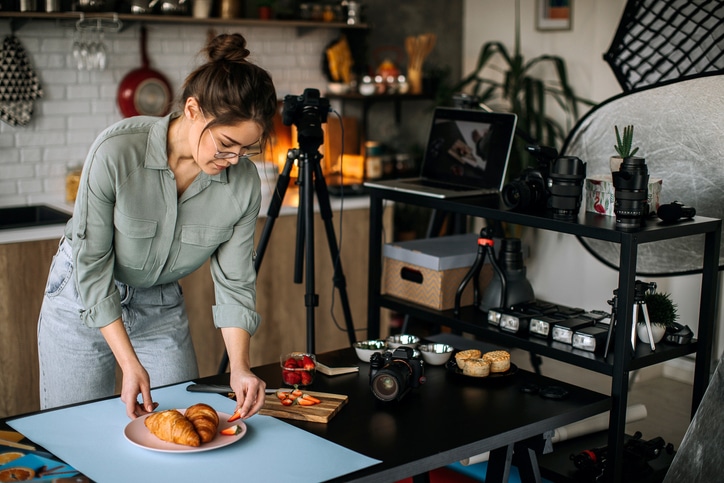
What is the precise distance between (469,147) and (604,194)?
25.8 inches

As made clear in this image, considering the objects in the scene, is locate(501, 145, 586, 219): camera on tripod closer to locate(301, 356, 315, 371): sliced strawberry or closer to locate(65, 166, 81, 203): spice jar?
locate(301, 356, 315, 371): sliced strawberry

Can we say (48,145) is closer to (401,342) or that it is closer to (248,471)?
(401,342)

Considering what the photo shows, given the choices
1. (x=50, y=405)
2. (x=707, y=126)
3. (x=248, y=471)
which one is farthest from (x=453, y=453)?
(x=707, y=126)

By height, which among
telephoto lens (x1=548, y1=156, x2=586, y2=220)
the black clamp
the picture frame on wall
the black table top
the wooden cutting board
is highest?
the picture frame on wall

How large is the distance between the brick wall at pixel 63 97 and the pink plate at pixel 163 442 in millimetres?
2443

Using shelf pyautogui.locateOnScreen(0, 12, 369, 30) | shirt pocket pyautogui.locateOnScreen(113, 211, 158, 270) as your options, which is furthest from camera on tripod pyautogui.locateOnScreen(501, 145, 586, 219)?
shelf pyautogui.locateOnScreen(0, 12, 369, 30)

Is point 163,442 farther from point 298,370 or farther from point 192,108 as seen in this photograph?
point 192,108

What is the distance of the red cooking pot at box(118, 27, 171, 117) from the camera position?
417 cm

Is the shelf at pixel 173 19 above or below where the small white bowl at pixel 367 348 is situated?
above

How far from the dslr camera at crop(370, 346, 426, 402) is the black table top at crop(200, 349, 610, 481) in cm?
3

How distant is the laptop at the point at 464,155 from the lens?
2.90 metres

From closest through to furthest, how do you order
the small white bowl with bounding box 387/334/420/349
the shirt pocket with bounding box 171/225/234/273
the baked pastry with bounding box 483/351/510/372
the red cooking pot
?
the shirt pocket with bounding box 171/225/234/273 → the baked pastry with bounding box 483/351/510/372 → the small white bowl with bounding box 387/334/420/349 → the red cooking pot

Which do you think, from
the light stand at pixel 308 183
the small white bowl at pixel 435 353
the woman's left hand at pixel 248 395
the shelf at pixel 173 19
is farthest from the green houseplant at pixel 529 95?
the woman's left hand at pixel 248 395

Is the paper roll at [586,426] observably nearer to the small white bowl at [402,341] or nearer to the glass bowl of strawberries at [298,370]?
the small white bowl at [402,341]
